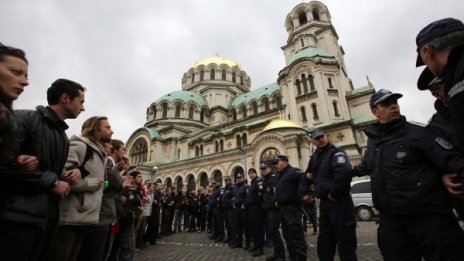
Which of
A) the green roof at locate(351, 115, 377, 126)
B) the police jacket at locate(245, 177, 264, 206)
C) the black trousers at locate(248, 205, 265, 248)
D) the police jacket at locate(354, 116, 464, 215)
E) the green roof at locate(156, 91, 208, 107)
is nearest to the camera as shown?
the police jacket at locate(354, 116, 464, 215)

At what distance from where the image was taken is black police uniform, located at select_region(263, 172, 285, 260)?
522 centimetres

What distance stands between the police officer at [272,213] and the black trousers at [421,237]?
3.03 m

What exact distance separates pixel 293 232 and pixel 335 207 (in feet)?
4.59

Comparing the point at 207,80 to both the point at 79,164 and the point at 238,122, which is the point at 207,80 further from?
the point at 79,164

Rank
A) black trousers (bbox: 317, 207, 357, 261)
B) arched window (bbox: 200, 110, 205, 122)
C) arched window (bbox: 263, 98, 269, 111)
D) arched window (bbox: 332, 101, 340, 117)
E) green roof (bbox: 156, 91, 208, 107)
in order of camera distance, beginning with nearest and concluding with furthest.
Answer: black trousers (bbox: 317, 207, 357, 261)
arched window (bbox: 332, 101, 340, 117)
arched window (bbox: 263, 98, 269, 111)
green roof (bbox: 156, 91, 208, 107)
arched window (bbox: 200, 110, 205, 122)

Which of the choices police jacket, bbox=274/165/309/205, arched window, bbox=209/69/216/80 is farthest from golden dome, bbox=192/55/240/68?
police jacket, bbox=274/165/309/205

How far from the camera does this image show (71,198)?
7.70 feet

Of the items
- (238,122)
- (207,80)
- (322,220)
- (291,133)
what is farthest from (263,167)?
(207,80)

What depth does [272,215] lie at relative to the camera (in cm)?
560

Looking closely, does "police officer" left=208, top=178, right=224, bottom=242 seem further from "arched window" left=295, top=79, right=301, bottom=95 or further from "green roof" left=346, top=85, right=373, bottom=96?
"green roof" left=346, top=85, right=373, bottom=96

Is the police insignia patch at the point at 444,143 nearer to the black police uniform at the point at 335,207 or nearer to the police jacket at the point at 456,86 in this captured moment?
the police jacket at the point at 456,86

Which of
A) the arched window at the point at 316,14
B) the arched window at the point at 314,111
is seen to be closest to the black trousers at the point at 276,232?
the arched window at the point at 314,111

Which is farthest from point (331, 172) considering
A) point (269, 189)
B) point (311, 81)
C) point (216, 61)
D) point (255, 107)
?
point (216, 61)

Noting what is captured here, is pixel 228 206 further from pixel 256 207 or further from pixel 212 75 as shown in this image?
pixel 212 75
